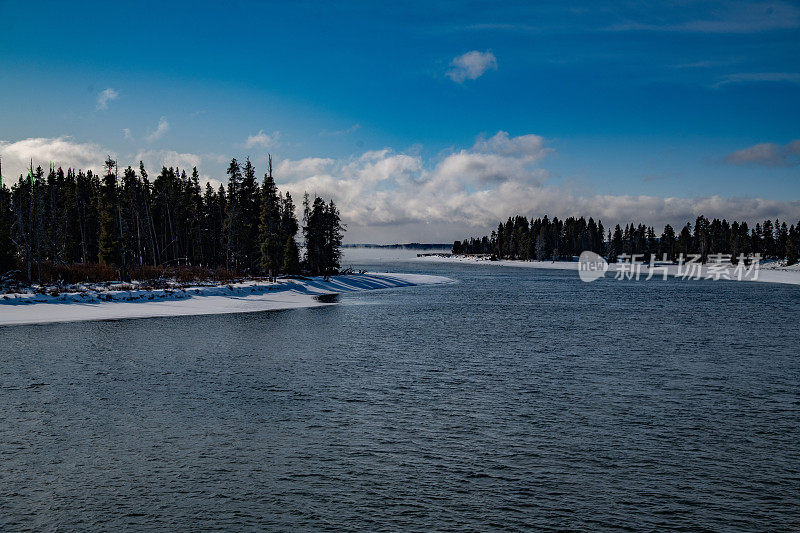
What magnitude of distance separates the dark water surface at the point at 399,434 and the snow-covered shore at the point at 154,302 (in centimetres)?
1027

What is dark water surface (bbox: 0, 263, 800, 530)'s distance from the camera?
8.41 metres

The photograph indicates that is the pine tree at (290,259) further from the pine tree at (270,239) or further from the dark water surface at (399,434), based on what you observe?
the dark water surface at (399,434)

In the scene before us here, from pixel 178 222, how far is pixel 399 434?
87.9 metres

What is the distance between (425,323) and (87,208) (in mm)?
75648

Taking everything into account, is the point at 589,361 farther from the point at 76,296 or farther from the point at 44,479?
the point at 76,296

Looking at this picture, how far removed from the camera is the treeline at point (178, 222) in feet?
208

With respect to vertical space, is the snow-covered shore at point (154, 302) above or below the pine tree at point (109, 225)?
below

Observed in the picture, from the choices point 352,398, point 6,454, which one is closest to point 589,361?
point 352,398

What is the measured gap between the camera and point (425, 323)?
33.3 meters

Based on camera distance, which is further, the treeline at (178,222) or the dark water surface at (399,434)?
the treeline at (178,222)

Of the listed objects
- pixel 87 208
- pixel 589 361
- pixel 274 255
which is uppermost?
pixel 87 208
